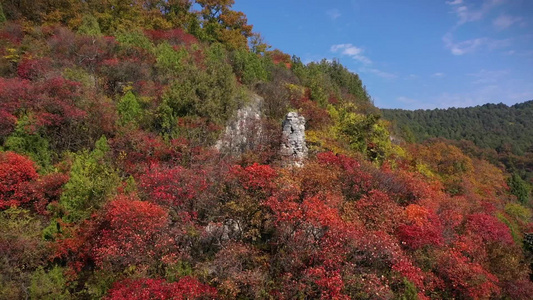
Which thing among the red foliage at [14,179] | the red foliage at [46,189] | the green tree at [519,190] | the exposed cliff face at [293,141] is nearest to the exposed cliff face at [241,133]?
the exposed cliff face at [293,141]

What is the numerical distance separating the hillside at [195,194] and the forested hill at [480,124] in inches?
3236

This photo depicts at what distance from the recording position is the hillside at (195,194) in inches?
491

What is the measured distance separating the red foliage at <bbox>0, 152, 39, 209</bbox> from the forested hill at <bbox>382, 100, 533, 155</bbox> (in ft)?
312

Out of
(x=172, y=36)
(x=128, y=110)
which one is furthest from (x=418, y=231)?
(x=172, y=36)

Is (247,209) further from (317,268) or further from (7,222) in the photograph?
(7,222)

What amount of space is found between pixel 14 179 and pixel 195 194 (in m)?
8.65

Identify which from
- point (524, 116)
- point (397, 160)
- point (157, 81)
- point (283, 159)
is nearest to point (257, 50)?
point (157, 81)

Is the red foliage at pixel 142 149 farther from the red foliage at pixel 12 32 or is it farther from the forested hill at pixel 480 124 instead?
the forested hill at pixel 480 124

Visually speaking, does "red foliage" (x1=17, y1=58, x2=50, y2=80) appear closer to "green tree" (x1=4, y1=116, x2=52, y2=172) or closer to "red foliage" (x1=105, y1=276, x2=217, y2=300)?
"green tree" (x1=4, y1=116, x2=52, y2=172)

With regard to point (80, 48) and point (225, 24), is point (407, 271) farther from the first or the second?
point (225, 24)

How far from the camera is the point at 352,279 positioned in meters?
11.8

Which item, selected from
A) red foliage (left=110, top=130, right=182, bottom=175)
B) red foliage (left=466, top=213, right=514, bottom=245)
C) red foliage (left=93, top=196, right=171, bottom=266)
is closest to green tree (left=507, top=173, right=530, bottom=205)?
red foliage (left=466, top=213, right=514, bottom=245)

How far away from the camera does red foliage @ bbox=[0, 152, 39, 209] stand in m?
14.7

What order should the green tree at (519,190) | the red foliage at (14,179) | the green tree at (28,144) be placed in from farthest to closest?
1. the green tree at (519,190)
2. the green tree at (28,144)
3. the red foliage at (14,179)
